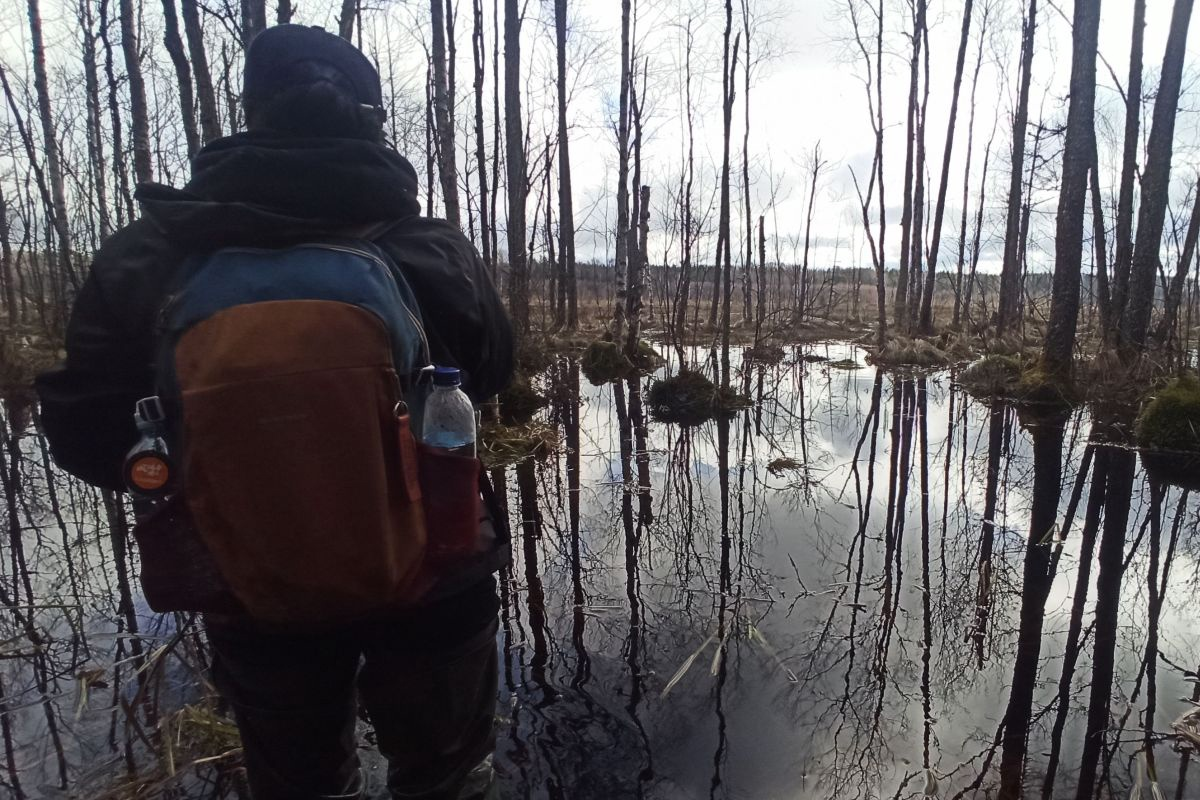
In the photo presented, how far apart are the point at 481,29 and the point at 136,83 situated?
17.9ft

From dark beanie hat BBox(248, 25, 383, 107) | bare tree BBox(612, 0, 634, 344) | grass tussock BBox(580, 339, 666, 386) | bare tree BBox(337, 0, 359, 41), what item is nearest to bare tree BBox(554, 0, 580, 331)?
bare tree BBox(612, 0, 634, 344)

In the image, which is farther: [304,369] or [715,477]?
[715,477]

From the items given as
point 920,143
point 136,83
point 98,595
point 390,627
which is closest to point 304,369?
point 390,627

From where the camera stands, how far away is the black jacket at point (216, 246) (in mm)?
1161

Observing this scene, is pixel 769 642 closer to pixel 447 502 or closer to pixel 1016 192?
pixel 447 502

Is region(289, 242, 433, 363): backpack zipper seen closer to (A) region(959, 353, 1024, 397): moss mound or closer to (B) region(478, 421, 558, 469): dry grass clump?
(B) region(478, 421, 558, 469): dry grass clump

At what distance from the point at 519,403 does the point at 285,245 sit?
26.9 ft

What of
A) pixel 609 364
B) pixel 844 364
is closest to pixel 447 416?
pixel 609 364

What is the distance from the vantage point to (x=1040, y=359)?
10109mm

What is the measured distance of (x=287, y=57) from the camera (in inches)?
54.2

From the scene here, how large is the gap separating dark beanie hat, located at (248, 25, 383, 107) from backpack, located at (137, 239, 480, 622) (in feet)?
1.65

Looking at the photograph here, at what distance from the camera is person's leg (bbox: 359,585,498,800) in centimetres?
134

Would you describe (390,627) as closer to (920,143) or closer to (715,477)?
(715,477)

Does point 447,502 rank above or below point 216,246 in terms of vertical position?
below
